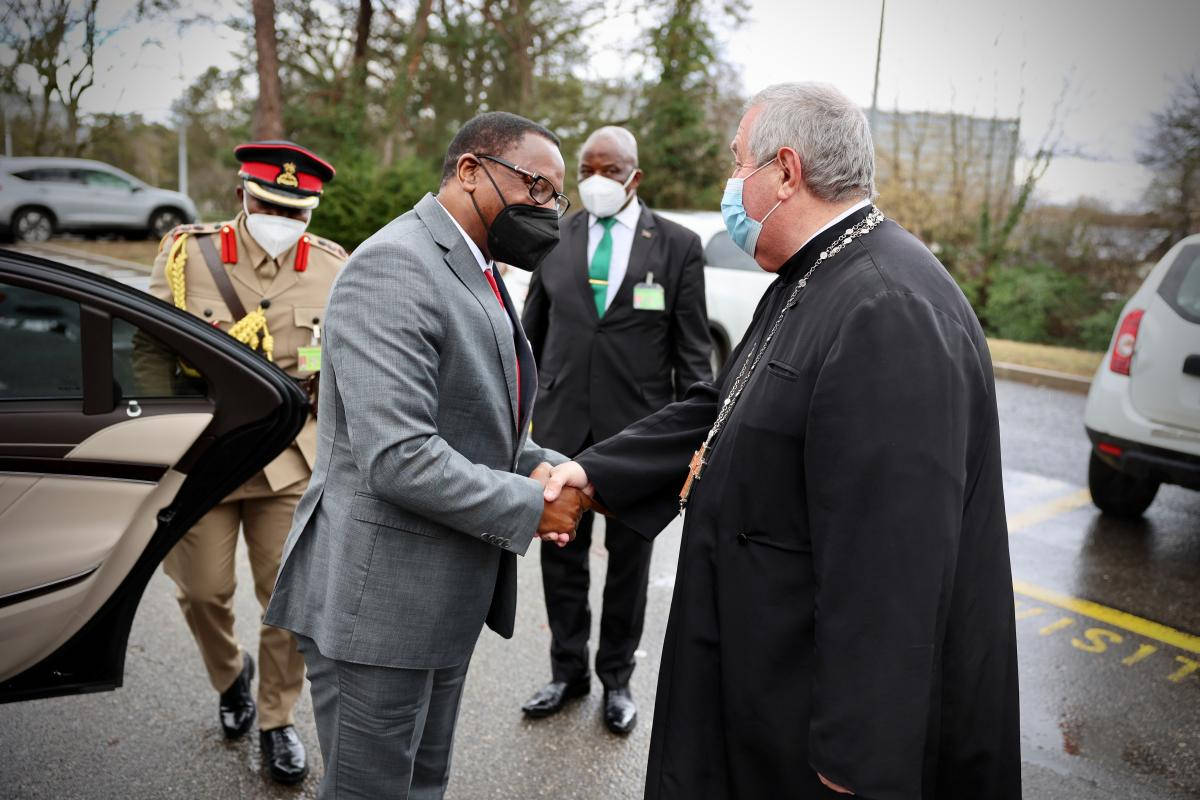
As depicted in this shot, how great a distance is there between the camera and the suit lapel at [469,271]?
2.00 meters

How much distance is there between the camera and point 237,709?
3217 mm

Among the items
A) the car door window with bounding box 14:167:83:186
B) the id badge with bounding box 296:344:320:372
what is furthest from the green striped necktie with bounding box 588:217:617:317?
the car door window with bounding box 14:167:83:186

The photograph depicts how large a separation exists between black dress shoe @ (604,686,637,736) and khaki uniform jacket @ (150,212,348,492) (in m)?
1.39

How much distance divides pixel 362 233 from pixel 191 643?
9.80 metres

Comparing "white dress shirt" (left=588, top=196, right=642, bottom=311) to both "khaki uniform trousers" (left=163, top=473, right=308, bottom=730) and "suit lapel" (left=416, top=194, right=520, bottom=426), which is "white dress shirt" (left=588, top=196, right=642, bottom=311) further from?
"suit lapel" (left=416, top=194, right=520, bottom=426)

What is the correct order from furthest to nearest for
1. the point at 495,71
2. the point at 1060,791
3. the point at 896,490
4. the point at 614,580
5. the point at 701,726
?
the point at 495,71, the point at 614,580, the point at 1060,791, the point at 701,726, the point at 896,490

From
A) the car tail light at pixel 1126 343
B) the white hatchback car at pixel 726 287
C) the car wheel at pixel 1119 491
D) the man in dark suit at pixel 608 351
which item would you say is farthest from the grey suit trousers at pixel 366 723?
the white hatchback car at pixel 726 287

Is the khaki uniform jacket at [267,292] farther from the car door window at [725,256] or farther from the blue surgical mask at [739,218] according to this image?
the car door window at [725,256]

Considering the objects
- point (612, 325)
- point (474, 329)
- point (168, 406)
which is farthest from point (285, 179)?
point (474, 329)

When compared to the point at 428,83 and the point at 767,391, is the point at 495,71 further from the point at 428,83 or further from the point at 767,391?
the point at 767,391

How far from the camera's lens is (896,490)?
1544 millimetres

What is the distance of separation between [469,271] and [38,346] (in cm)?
155

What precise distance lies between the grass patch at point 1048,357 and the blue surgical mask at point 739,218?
1065 cm

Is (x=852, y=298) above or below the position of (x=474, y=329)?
above
